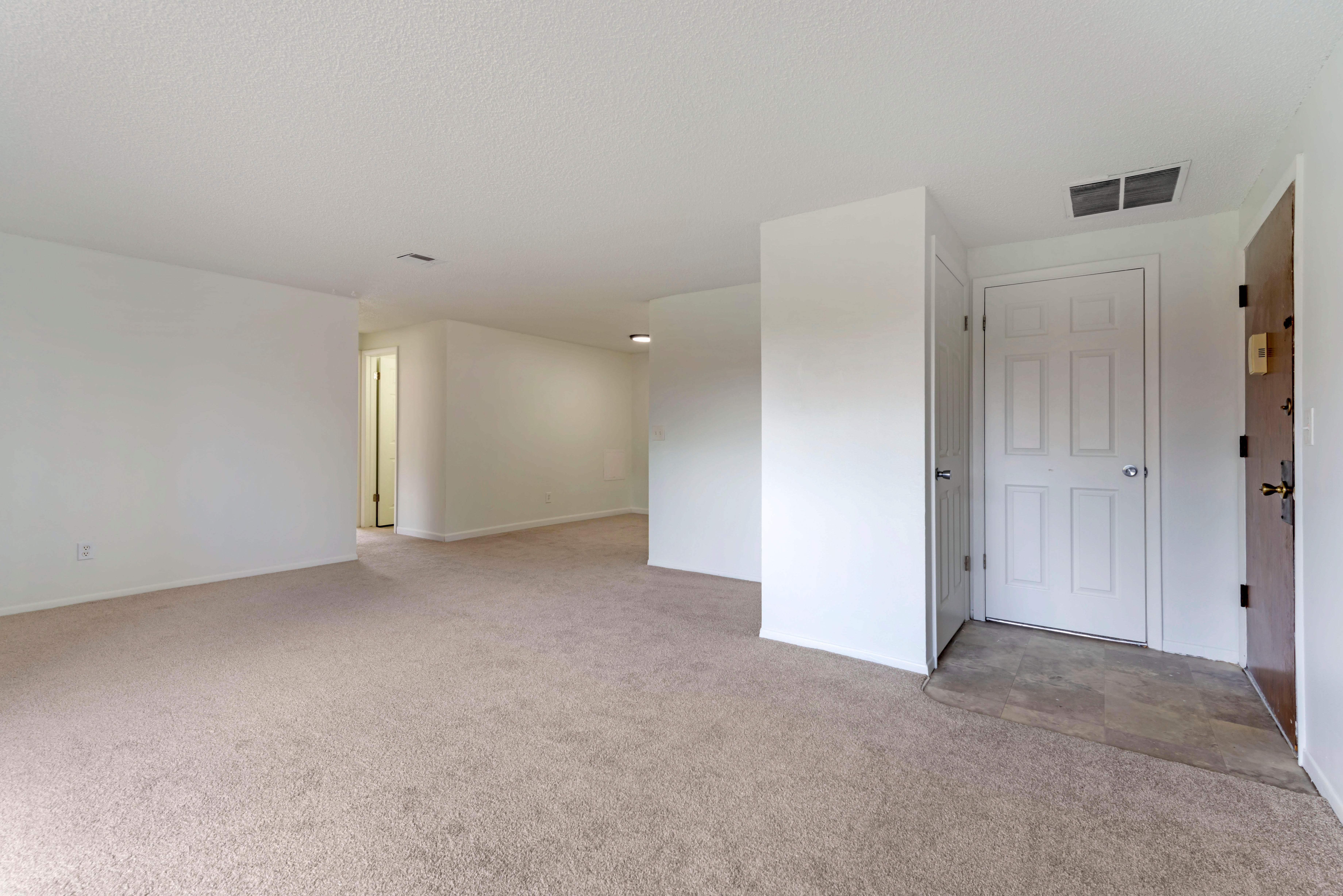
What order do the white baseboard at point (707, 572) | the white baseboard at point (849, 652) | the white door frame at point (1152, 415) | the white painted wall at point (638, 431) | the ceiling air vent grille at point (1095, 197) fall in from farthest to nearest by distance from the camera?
the white painted wall at point (638, 431) < the white baseboard at point (707, 572) < the white door frame at point (1152, 415) < the white baseboard at point (849, 652) < the ceiling air vent grille at point (1095, 197)

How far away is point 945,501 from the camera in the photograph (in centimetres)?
321

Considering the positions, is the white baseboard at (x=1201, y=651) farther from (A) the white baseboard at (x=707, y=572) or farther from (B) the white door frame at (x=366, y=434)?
(B) the white door frame at (x=366, y=434)

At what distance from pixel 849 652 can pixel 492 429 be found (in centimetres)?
481

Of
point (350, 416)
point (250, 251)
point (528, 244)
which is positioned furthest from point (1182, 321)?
point (350, 416)

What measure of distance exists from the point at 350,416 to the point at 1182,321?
5.90 meters

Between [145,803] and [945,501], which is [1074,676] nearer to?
[945,501]

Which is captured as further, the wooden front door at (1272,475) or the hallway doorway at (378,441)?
the hallway doorway at (378,441)

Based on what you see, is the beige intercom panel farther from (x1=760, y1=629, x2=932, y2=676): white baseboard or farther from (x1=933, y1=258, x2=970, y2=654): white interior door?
(x1=760, y1=629, x2=932, y2=676): white baseboard

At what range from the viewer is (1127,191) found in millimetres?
2830

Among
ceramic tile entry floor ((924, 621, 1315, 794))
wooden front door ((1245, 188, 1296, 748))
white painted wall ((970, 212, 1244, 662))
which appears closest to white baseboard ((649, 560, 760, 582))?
ceramic tile entry floor ((924, 621, 1315, 794))

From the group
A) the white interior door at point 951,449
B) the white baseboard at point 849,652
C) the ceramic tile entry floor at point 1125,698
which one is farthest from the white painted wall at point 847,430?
the ceramic tile entry floor at point 1125,698

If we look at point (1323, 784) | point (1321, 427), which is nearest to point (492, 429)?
point (1321, 427)

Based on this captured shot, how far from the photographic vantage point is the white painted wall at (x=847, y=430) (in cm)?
290

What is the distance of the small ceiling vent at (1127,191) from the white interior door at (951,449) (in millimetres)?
630
